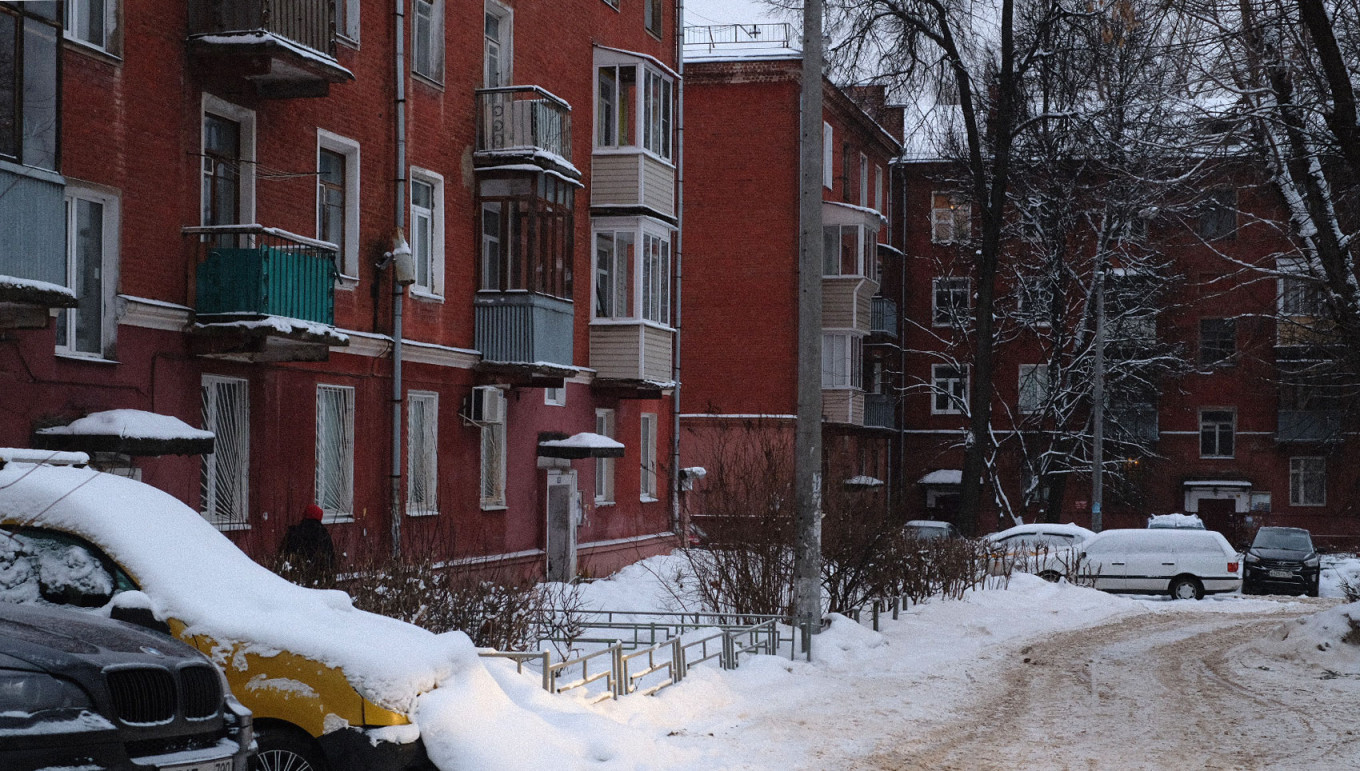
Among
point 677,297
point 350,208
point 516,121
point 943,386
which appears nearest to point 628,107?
point 677,297

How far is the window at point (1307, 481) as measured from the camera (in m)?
50.6

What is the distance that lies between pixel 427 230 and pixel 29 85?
9190 millimetres

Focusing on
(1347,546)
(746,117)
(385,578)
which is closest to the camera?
(385,578)

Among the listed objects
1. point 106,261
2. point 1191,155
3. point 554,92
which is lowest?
point 106,261

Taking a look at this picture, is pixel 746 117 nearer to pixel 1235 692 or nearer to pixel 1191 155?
pixel 1191 155

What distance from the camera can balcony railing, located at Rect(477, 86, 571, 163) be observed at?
23891mm

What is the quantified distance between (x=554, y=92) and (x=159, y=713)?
71.3 ft

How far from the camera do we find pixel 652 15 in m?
32.4

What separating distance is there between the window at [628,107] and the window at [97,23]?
13.8m

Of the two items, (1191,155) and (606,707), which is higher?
(1191,155)

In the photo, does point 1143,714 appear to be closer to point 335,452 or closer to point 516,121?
point 335,452

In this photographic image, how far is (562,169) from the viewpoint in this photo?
942 inches

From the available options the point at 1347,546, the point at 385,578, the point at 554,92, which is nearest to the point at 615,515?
the point at 554,92

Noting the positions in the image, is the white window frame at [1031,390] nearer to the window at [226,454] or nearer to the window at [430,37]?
the window at [430,37]
